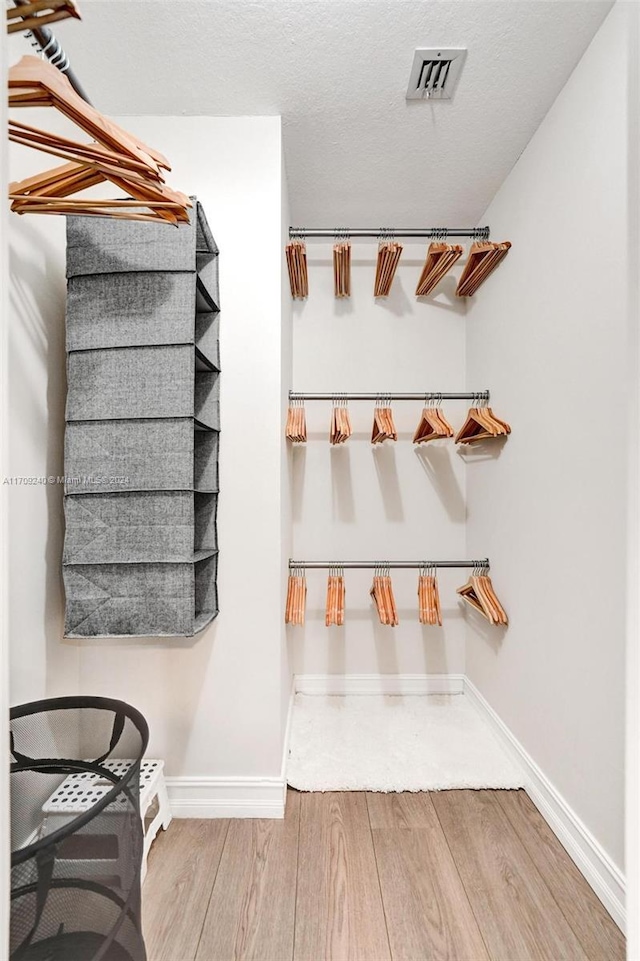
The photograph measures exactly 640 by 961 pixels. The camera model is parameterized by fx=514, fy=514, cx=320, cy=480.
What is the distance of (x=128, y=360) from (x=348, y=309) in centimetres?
151

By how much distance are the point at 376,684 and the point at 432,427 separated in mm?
1388

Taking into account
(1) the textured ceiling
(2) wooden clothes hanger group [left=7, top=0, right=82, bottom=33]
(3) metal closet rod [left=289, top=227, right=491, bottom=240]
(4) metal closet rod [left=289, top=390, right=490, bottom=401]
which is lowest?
(4) metal closet rod [left=289, top=390, right=490, bottom=401]

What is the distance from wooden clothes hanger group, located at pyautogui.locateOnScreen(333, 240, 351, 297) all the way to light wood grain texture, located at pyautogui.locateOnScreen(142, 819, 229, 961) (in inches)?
91.6

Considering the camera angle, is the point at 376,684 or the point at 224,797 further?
the point at 376,684

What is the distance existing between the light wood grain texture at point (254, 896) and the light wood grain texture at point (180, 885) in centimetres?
3

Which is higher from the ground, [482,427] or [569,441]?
[482,427]

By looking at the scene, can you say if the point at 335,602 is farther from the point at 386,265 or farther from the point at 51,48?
the point at 51,48

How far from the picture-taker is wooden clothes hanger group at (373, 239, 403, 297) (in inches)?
91.3

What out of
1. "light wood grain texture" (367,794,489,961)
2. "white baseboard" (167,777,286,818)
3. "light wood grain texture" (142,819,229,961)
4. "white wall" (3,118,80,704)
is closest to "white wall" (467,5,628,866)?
"light wood grain texture" (367,794,489,961)

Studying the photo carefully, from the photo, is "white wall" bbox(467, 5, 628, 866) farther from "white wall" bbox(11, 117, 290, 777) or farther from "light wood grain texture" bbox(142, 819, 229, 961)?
"light wood grain texture" bbox(142, 819, 229, 961)

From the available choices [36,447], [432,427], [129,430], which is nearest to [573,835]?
[432,427]

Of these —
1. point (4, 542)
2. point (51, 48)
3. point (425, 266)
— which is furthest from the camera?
point (425, 266)

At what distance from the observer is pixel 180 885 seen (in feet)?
4.86

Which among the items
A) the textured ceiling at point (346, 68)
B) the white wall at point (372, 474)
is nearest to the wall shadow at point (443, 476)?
the white wall at point (372, 474)
